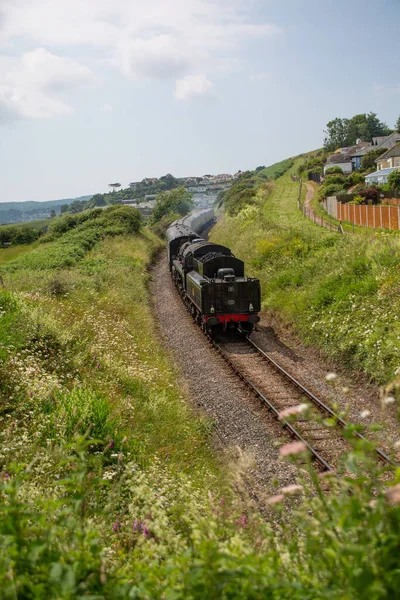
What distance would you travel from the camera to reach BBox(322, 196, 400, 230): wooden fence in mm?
25078

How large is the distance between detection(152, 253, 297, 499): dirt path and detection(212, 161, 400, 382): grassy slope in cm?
318

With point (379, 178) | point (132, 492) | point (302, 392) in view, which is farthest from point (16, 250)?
point (132, 492)

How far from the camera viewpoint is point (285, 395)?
12.0 meters

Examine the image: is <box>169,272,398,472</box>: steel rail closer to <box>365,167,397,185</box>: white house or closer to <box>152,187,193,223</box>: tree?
<box>365,167,397,185</box>: white house

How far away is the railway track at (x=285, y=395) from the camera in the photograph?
8.90 meters

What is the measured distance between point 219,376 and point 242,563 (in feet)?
35.2

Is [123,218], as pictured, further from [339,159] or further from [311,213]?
[339,159]

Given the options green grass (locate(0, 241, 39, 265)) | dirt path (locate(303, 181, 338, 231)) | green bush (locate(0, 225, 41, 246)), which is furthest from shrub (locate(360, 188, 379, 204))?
green bush (locate(0, 225, 41, 246))

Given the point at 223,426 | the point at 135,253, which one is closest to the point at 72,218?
the point at 135,253

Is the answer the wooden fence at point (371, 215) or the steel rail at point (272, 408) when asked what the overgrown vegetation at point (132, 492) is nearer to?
the steel rail at point (272, 408)

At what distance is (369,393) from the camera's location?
38.8 ft

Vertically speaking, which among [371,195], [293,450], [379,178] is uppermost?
[379,178]

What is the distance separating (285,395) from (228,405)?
150 centimetres

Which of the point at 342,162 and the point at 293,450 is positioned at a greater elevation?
the point at 342,162
